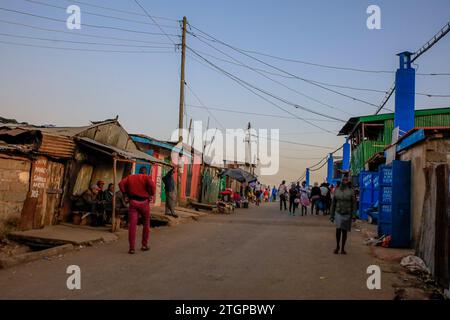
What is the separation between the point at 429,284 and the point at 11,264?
7.39 meters

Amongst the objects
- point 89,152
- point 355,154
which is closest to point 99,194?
point 89,152

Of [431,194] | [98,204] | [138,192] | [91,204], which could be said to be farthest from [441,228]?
[91,204]

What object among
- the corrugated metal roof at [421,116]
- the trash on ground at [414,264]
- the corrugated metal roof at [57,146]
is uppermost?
the corrugated metal roof at [421,116]

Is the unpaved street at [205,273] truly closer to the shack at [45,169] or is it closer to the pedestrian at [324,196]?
the shack at [45,169]

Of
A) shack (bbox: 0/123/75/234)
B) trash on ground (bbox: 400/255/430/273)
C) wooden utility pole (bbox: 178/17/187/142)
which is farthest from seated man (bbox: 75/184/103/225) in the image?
trash on ground (bbox: 400/255/430/273)

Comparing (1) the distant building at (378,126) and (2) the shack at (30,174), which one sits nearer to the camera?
(2) the shack at (30,174)

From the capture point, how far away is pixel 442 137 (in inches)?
386

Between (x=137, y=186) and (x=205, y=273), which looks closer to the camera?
(x=205, y=273)

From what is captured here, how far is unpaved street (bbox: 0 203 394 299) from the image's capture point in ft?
19.3

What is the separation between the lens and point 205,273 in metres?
7.20

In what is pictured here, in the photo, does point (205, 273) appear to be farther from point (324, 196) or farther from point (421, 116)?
point (421, 116)

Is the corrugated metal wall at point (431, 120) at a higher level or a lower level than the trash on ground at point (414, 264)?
higher

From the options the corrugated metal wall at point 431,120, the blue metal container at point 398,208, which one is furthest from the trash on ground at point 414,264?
the corrugated metal wall at point 431,120

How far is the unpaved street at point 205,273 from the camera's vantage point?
5883mm
